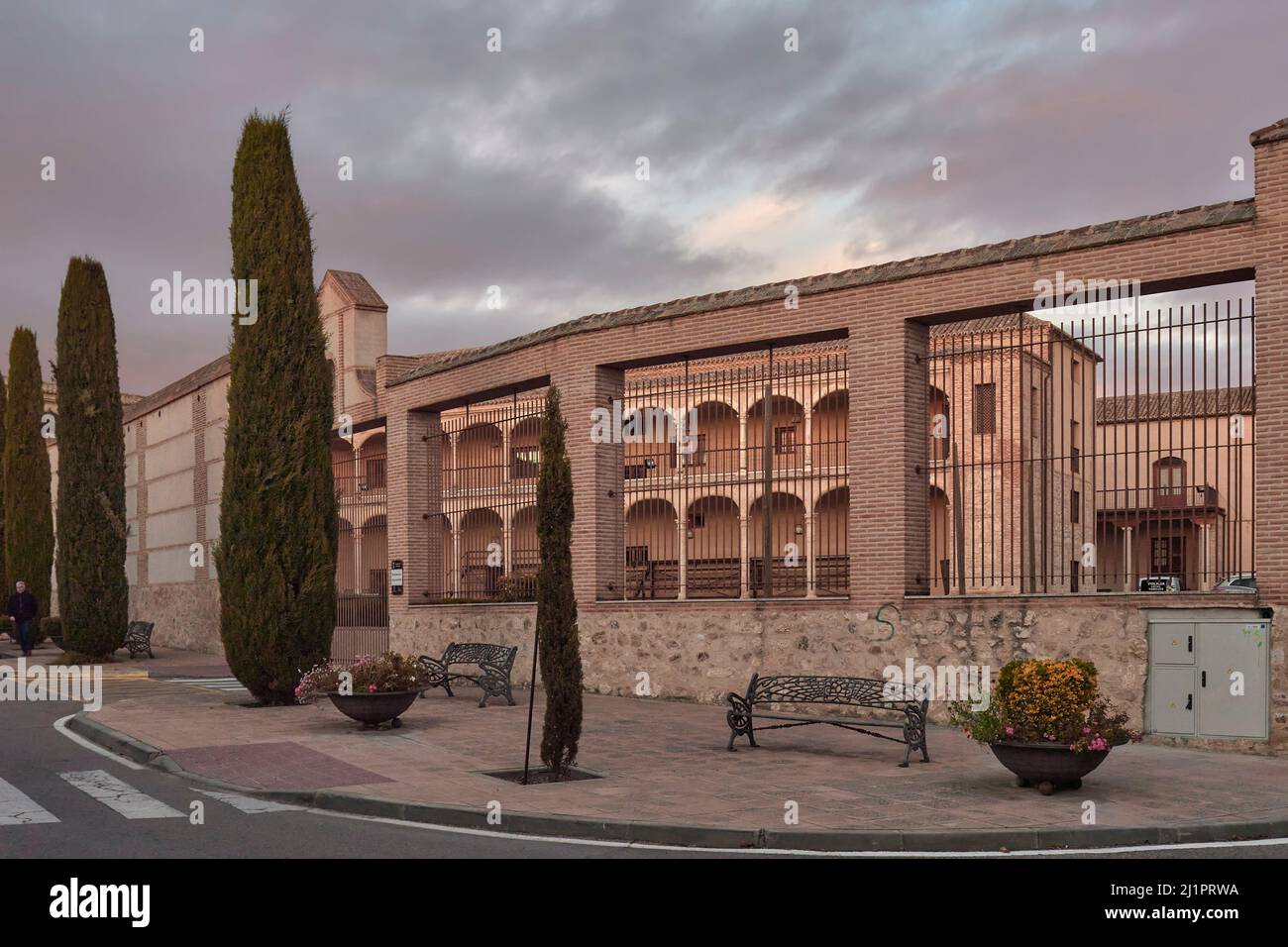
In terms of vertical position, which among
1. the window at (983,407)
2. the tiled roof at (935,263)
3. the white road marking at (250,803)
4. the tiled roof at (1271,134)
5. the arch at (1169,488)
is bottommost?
the white road marking at (250,803)

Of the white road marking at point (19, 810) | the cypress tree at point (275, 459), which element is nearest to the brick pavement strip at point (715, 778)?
the white road marking at point (19, 810)

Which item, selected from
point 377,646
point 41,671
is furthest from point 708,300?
point 41,671

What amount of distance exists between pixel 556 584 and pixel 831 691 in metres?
3.83

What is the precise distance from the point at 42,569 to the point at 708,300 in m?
22.5

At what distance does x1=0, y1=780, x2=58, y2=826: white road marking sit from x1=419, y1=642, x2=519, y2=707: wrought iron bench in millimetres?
5812

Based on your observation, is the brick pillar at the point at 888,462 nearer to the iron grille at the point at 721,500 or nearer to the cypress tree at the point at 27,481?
the iron grille at the point at 721,500

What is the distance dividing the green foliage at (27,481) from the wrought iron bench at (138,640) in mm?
5154

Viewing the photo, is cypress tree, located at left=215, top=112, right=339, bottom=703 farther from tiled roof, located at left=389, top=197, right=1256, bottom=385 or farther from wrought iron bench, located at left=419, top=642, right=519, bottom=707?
tiled roof, located at left=389, top=197, right=1256, bottom=385

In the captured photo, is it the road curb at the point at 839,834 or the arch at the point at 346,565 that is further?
the arch at the point at 346,565

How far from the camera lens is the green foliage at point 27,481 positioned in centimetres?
3200

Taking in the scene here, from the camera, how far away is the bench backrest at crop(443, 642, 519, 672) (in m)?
18.1

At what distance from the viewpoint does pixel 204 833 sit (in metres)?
8.52

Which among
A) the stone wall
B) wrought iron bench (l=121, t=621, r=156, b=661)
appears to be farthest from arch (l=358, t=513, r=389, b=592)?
wrought iron bench (l=121, t=621, r=156, b=661)
